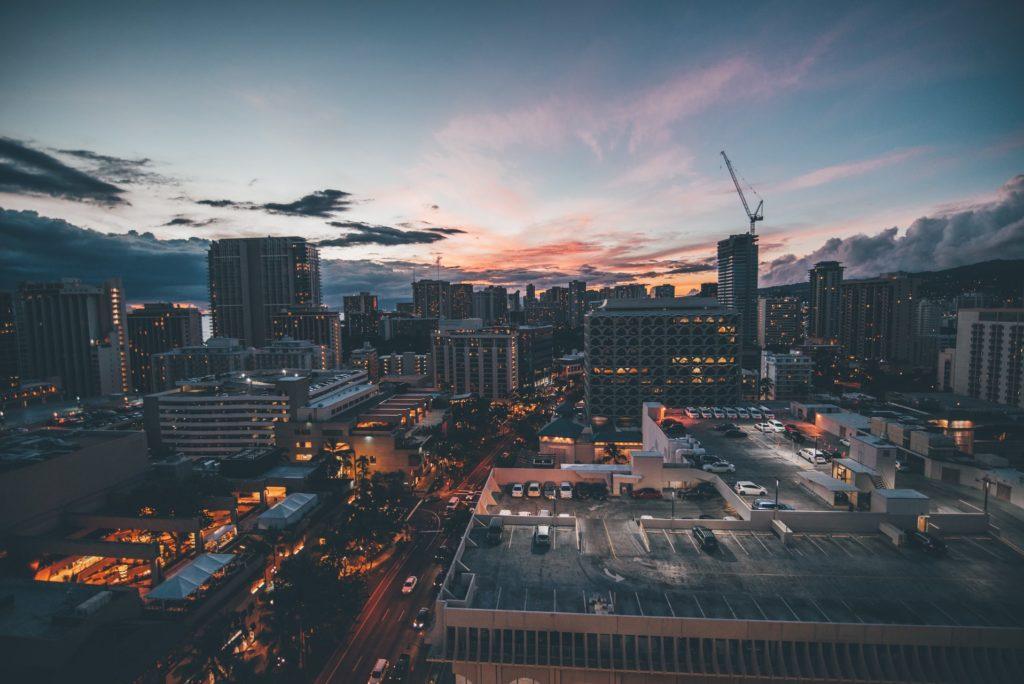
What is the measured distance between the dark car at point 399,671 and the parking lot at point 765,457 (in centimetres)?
2789

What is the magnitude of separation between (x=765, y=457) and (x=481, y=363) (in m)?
91.0

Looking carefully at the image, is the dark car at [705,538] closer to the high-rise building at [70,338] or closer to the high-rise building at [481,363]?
the high-rise building at [481,363]

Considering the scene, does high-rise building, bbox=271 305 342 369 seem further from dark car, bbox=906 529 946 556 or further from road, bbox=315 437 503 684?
dark car, bbox=906 529 946 556

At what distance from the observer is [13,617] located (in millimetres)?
29172

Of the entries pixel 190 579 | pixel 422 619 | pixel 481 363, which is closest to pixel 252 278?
pixel 481 363

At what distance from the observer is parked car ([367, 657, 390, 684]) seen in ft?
100

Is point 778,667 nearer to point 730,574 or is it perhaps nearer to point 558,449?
point 730,574

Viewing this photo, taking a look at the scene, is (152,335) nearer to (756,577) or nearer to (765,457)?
(765,457)

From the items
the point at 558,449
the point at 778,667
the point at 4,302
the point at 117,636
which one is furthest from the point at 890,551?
the point at 4,302

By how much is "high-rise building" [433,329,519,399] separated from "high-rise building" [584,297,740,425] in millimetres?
37077

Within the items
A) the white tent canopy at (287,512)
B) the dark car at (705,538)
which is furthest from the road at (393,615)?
the dark car at (705,538)

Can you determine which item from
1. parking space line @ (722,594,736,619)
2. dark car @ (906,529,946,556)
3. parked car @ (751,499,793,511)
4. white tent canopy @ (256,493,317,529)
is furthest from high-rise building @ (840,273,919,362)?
white tent canopy @ (256,493,317,529)

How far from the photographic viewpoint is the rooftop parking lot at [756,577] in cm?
1897

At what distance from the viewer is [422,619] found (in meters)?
36.6
